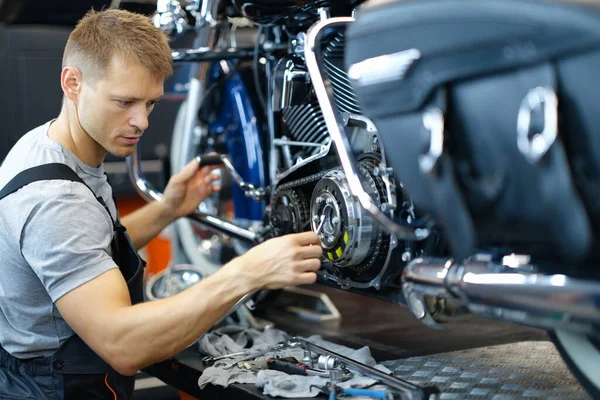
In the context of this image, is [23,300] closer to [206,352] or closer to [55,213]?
[55,213]

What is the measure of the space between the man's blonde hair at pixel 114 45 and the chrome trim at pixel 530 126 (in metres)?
0.93

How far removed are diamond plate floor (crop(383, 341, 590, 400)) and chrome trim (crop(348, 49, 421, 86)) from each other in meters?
0.73

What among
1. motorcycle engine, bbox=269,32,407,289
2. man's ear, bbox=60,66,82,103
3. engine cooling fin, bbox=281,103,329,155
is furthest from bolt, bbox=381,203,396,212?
man's ear, bbox=60,66,82,103

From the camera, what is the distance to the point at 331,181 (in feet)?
5.56

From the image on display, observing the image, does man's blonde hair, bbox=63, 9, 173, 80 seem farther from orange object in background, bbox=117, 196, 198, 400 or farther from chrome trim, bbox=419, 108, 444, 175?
orange object in background, bbox=117, 196, 198, 400

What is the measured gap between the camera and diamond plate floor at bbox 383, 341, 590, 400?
1.65 m

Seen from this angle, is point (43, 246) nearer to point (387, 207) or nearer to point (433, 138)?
point (387, 207)

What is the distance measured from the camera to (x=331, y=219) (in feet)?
5.65

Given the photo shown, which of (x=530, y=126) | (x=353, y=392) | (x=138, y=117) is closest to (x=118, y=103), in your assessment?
(x=138, y=117)

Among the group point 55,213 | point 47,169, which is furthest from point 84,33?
point 55,213

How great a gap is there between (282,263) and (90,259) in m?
0.38

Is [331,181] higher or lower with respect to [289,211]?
higher

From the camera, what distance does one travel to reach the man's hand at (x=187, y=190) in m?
2.23

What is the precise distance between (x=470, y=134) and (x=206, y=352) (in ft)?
3.54
